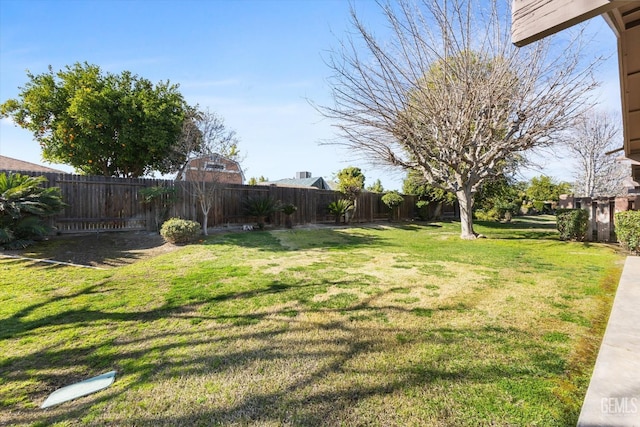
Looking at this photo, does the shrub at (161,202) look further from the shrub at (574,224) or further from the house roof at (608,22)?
the shrub at (574,224)

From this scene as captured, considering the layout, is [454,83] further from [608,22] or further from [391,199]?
[391,199]

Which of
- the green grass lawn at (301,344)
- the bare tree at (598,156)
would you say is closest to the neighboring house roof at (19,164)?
the green grass lawn at (301,344)

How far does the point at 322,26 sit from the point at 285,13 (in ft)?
3.83

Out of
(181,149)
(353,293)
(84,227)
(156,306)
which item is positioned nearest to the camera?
(156,306)

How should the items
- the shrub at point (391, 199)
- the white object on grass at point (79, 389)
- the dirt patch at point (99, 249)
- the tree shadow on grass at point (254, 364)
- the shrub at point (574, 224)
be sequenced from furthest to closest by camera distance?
the shrub at point (391, 199)
the shrub at point (574, 224)
the dirt patch at point (99, 249)
the white object on grass at point (79, 389)
the tree shadow on grass at point (254, 364)

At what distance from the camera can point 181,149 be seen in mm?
11797

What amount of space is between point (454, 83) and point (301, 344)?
8.43 metres

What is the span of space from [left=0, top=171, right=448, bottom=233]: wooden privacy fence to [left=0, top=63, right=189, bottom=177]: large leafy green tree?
13.6 feet

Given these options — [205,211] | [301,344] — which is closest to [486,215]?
[205,211]

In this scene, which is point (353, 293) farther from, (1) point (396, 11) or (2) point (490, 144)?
(2) point (490, 144)

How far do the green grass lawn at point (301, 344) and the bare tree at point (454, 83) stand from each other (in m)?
5.31

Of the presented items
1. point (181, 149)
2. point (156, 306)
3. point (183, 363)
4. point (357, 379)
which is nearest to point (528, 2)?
point (357, 379)

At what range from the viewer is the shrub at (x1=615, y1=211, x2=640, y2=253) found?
6.22 m

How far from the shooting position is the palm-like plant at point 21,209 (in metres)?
5.93
